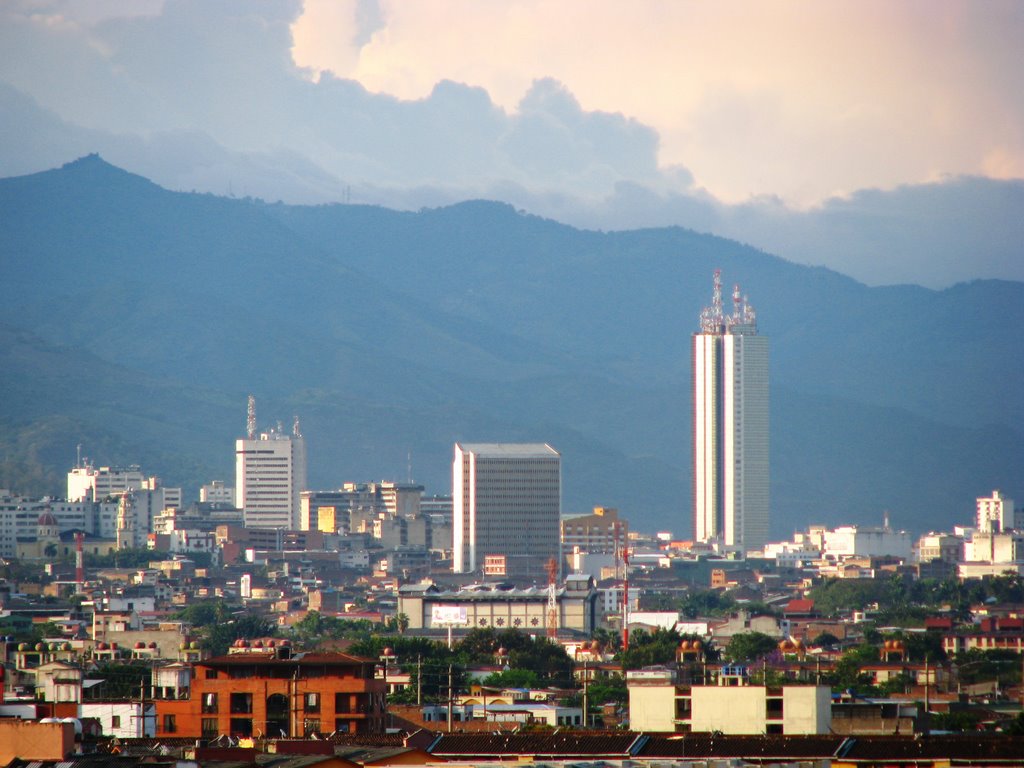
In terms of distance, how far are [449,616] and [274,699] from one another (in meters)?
95.1

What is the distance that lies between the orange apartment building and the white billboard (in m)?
92.4

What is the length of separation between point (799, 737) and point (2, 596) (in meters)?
131

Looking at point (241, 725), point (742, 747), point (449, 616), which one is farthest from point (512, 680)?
point (449, 616)

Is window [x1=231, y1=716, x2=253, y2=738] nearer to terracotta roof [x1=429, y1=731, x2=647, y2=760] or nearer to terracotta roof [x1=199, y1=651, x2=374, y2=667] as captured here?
terracotta roof [x1=199, y1=651, x2=374, y2=667]

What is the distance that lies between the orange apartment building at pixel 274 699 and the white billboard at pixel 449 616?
92361 millimetres

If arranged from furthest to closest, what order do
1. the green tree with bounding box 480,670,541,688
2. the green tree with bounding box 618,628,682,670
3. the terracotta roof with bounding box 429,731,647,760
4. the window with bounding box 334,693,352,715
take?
the green tree with bounding box 618,628,682,670
the green tree with bounding box 480,670,541,688
the window with bounding box 334,693,352,715
the terracotta roof with bounding box 429,731,647,760

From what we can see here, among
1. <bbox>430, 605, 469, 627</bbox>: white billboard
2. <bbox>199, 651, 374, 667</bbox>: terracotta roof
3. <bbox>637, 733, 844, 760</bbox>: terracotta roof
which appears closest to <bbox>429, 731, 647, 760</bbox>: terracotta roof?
<bbox>637, 733, 844, 760</bbox>: terracotta roof

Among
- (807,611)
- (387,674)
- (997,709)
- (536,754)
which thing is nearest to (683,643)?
(387,674)

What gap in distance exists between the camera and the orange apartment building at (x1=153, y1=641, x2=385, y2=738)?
69.5 meters

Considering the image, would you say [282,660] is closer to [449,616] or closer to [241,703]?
[241,703]

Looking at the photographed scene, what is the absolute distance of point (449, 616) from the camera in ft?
545

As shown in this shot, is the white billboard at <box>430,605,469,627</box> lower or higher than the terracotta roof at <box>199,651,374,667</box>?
higher

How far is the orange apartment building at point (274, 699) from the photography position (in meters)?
69.5

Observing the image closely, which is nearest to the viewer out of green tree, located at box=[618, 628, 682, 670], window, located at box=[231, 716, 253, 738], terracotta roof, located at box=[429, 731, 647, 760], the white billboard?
terracotta roof, located at box=[429, 731, 647, 760]
